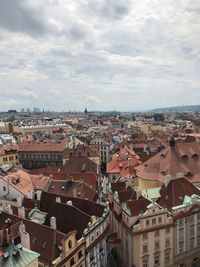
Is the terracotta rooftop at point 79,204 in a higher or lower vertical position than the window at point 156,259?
higher

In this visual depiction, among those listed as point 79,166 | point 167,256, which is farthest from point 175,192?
point 79,166

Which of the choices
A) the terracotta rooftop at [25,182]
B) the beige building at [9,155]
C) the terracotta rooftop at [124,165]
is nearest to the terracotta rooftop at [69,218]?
the terracotta rooftop at [25,182]

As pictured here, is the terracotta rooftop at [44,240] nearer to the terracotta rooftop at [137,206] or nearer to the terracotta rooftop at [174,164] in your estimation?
the terracotta rooftop at [137,206]

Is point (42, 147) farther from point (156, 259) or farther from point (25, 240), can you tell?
point (25, 240)

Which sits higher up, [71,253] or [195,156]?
[195,156]

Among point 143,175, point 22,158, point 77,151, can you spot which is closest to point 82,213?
point 143,175

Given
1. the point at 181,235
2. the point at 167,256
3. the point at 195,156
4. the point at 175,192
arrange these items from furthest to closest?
the point at 195,156 < the point at 175,192 < the point at 181,235 < the point at 167,256

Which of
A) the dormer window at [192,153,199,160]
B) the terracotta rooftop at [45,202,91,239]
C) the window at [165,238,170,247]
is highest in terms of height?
the dormer window at [192,153,199,160]

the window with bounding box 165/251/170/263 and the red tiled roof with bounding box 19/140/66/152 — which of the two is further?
the red tiled roof with bounding box 19/140/66/152

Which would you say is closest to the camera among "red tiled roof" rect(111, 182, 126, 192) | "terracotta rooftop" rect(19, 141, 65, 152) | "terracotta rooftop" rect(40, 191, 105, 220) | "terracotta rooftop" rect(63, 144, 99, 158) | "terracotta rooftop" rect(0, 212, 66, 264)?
"terracotta rooftop" rect(0, 212, 66, 264)

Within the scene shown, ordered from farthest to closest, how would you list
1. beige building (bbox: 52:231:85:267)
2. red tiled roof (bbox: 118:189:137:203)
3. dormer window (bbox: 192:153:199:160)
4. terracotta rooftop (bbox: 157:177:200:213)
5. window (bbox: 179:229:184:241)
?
dormer window (bbox: 192:153:199:160)
red tiled roof (bbox: 118:189:137:203)
terracotta rooftop (bbox: 157:177:200:213)
window (bbox: 179:229:184:241)
beige building (bbox: 52:231:85:267)

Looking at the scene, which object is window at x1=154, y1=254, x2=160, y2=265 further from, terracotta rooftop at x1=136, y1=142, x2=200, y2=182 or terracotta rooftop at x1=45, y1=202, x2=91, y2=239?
terracotta rooftop at x1=136, y1=142, x2=200, y2=182

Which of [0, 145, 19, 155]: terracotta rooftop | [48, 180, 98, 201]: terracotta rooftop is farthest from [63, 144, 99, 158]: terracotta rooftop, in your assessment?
[48, 180, 98, 201]: terracotta rooftop

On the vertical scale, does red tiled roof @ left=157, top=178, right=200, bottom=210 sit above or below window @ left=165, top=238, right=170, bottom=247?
above
